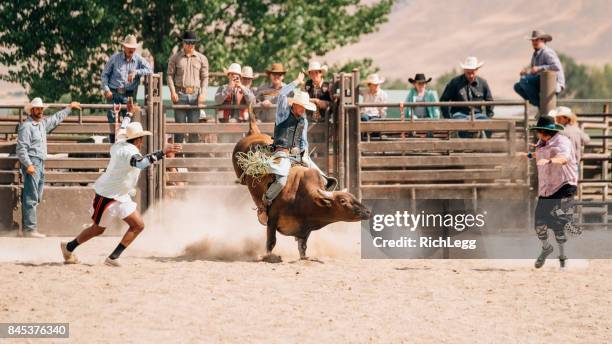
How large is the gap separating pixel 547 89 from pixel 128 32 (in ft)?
39.3

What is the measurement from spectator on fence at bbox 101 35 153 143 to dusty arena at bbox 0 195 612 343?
2.75 metres

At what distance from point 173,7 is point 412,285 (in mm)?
15006

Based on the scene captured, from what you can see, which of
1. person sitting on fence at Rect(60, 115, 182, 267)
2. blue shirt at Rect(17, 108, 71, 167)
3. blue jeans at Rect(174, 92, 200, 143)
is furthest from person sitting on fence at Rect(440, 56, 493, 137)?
person sitting on fence at Rect(60, 115, 182, 267)

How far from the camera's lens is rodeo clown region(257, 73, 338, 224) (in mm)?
12195

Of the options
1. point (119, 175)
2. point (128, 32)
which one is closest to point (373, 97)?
point (119, 175)

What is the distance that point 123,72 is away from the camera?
15.2 m

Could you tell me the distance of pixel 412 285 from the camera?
1054 centimetres

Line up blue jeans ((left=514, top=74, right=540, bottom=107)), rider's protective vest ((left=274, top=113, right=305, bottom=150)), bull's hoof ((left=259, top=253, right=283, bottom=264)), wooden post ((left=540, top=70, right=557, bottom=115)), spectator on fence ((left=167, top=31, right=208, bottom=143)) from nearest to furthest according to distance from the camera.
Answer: bull's hoof ((left=259, top=253, right=283, bottom=264)), rider's protective vest ((left=274, top=113, right=305, bottom=150)), wooden post ((left=540, top=70, right=557, bottom=115)), blue jeans ((left=514, top=74, right=540, bottom=107)), spectator on fence ((left=167, top=31, right=208, bottom=143))

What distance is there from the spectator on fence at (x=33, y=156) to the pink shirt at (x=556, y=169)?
6.16m

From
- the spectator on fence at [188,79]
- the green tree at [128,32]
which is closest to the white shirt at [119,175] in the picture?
the spectator on fence at [188,79]

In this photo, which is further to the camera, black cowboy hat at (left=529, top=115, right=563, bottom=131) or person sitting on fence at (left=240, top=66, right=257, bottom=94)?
person sitting on fence at (left=240, top=66, right=257, bottom=94)

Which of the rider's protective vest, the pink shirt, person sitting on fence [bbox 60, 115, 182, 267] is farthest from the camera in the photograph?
the rider's protective vest

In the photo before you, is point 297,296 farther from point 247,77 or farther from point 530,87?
point 530,87

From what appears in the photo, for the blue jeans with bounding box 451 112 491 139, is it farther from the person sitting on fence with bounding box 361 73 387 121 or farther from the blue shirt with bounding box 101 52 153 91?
the blue shirt with bounding box 101 52 153 91
